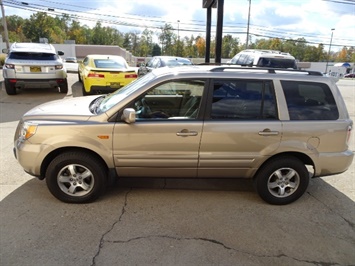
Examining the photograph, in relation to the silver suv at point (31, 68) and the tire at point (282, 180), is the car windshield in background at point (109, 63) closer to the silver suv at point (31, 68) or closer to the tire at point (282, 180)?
the silver suv at point (31, 68)

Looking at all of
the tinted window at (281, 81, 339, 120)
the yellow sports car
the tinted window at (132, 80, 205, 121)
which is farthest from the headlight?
the yellow sports car

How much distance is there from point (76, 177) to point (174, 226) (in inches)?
53.4

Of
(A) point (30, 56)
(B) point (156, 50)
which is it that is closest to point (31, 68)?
(A) point (30, 56)

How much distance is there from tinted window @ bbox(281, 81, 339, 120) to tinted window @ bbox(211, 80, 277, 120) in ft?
0.79

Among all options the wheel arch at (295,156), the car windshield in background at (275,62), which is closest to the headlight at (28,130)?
the wheel arch at (295,156)

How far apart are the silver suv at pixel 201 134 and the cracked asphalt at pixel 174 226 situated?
309 mm

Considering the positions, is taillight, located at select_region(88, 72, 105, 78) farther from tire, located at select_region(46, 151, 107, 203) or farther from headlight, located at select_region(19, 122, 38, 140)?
tire, located at select_region(46, 151, 107, 203)

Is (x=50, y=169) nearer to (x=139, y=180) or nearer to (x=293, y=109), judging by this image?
(x=139, y=180)

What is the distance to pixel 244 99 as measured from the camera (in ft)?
11.3

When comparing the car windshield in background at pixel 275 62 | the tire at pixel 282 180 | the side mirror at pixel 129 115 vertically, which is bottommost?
the tire at pixel 282 180

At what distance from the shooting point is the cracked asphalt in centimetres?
267

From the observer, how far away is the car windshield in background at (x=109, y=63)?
1006cm

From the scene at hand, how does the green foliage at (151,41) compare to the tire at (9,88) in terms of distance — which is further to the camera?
the green foliage at (151,41)

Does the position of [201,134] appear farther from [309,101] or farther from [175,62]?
[175,62]
